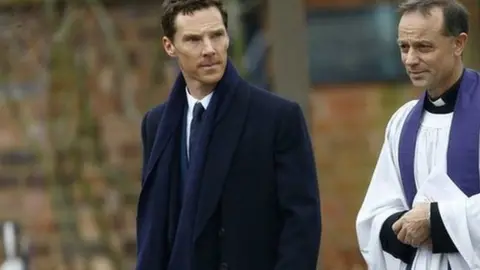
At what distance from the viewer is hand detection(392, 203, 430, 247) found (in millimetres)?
4570

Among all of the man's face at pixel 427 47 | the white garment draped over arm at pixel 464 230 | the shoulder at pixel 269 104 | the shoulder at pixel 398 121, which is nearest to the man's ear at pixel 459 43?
the man's face at pixel 427 47

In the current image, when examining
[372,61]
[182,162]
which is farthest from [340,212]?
[182,162]

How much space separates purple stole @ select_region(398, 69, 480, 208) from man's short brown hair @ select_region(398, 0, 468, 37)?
0.16 meters

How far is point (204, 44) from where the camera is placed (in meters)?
4.80

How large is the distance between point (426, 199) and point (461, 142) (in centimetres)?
20

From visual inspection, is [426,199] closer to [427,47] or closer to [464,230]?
[464,230]

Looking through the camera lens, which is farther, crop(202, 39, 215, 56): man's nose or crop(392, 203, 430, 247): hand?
crop(202, 39, 215, 56): man's nose

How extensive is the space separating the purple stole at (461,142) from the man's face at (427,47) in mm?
114

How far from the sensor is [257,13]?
309 inches

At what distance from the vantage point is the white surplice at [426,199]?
4.54 meters

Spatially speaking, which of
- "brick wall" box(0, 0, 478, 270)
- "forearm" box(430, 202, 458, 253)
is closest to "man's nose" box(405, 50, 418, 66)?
"forearm" box(430, 202, 458, 253)

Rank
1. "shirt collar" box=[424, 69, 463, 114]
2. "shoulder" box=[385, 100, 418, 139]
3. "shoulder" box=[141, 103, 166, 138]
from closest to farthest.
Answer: "shirt collar" box=[424, 69, 463, 114] < "shoulder" box=[385, 100, 418, 139] < "shoulder" box=[141, 103, 166, 138]

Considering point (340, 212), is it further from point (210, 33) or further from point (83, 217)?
point (210, 33)

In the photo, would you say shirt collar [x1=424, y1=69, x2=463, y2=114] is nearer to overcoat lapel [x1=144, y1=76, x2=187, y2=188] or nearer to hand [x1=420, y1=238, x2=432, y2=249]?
hand [x1=420, y1=238, x2=432, y2=249]
